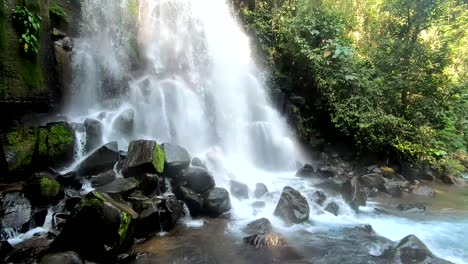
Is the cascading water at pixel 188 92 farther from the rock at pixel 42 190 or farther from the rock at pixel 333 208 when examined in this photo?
the rock at pixel 42 190

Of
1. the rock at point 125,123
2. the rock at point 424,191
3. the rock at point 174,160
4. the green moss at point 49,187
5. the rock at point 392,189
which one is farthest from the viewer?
the rock at point 424,191

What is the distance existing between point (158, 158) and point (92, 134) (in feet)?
7.82

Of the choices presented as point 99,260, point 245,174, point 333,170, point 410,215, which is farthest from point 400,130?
point 99,260

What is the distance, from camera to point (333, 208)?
8.80m

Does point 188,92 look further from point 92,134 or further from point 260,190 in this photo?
point 260,190

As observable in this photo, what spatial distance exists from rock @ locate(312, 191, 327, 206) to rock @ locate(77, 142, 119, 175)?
17.4 feet

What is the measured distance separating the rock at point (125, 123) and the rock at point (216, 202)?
3.53m

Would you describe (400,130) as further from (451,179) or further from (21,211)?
(21,211)

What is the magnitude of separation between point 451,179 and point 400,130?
313cm

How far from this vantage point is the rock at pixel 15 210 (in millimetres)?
6070

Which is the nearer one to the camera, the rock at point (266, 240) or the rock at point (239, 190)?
the rock at point (266, 240)

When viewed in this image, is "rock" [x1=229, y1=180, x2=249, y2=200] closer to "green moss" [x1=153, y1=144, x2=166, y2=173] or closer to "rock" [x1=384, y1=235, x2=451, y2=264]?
"green moss" [x1=153, y1=144, x2=166, y2=173]

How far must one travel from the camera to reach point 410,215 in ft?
29.7

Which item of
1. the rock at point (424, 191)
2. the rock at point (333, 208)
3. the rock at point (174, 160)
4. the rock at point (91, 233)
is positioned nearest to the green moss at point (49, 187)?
the rock at point (91, 233)
